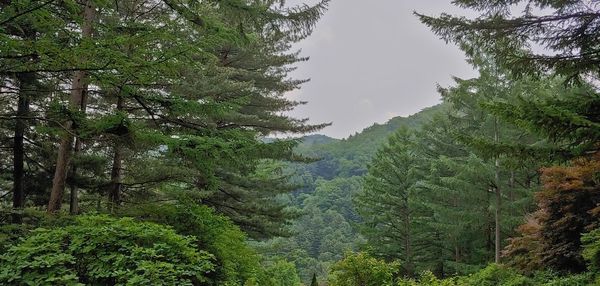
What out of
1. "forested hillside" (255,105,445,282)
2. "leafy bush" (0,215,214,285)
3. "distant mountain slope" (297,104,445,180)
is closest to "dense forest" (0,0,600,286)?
"leafy bush" (0,215,214,285)

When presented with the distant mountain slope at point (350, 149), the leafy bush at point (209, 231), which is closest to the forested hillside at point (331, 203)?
the distant mountain slope at point (350, 149)

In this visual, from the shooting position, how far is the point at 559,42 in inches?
296

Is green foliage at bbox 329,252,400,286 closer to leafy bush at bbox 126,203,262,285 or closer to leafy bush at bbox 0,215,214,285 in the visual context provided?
leafy bush at bbox 126,203,262,285

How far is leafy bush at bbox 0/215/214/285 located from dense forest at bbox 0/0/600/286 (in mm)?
19

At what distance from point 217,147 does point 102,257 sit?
2472 mm

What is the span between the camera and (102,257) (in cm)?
362

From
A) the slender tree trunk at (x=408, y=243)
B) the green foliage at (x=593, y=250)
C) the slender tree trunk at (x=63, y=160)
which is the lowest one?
the slender tree trunk at (x=408, y=243)

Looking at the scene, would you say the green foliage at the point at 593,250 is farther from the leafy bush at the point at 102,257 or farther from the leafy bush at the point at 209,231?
the leafy bush at the point at 102,257

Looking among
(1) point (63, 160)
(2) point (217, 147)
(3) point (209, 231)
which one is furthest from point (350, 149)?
(3) point (209, 231)

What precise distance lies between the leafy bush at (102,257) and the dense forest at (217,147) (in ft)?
0.06

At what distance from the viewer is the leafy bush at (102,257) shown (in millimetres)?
3343

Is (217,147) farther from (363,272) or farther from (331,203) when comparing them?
(331,203)

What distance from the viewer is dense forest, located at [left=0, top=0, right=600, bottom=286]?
13.6 feet

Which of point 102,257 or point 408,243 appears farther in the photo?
point 408,243
